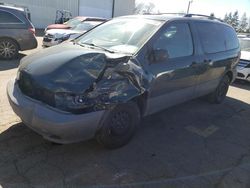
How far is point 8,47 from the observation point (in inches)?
352

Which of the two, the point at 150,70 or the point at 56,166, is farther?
the point at 150,70

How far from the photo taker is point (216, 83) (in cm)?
575

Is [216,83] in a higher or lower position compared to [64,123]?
lower

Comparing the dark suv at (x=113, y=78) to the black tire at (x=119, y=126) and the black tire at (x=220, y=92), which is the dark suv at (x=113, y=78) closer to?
the black tire at (x=119, y=126)

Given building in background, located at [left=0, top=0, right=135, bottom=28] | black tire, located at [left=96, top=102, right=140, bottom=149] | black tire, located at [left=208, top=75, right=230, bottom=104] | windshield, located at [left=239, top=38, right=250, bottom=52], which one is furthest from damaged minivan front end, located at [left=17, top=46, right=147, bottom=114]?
building in background, located at [left=0, top=0, right=135, bottom=28]

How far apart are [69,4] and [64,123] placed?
2737 cm

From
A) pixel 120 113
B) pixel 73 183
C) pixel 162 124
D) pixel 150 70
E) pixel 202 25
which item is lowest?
pixel 162 124

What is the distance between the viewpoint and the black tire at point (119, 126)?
3289mm

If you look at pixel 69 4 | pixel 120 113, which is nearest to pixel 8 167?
pixel 120 113

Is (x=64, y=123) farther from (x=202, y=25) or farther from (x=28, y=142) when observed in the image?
(x=202, y=25)

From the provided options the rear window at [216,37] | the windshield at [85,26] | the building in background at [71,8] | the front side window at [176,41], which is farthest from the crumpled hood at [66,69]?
the building in background at [71,8]

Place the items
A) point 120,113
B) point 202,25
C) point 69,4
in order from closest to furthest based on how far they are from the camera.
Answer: point 120,113, point 202,25, point 69,4

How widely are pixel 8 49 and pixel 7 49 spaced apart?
0.11 ft

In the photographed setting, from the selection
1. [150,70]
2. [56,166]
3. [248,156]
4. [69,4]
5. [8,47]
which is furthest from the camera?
[69,4]
